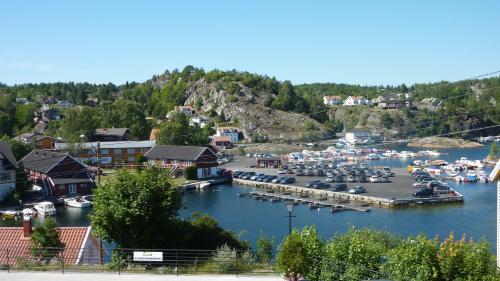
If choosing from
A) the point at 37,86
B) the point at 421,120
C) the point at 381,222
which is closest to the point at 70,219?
the point at 381,222

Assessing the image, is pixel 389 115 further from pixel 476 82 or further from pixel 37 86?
pixel 37 86

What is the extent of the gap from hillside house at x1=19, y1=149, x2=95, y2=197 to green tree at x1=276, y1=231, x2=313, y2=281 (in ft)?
82.9

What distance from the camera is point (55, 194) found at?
97.6 ft

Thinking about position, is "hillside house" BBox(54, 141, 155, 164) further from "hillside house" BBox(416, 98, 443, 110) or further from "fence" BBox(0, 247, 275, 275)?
"hillside house" BBox(416, 98, 443, 110)

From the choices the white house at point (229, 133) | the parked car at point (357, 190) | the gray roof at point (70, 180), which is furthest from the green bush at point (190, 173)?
the white house at point (229, 133)

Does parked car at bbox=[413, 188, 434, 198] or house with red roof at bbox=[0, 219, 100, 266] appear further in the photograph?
parked car at bbox=[413, 188, 434, 198]

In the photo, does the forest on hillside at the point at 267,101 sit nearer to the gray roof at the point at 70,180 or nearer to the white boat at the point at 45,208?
the gray roof at the point at 70,180

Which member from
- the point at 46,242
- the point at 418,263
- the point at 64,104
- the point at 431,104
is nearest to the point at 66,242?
the point at 46,242

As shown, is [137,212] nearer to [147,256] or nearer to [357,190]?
[147,256]

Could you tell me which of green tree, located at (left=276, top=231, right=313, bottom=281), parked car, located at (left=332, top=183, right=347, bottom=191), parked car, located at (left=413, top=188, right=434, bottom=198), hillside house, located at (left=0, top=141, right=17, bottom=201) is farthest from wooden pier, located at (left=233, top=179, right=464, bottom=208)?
green tree, located at (left=276, top=231, right=313, bottom=281)

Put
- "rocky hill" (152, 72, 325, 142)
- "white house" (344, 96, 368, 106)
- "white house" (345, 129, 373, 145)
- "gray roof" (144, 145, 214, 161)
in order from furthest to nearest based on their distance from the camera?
"white house" (344, 96, 368, 106)
"rocky hill" (152, 72, 325, 142)
"white house" (345, 129, 373, 145)
"gray roof" (144, 145, 214, 161)

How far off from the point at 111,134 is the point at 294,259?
44632 millimetres

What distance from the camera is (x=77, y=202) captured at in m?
28.3

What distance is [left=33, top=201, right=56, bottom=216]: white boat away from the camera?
86.2 feet
